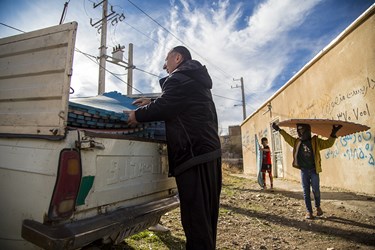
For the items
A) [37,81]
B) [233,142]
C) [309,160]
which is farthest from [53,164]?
[233,142]

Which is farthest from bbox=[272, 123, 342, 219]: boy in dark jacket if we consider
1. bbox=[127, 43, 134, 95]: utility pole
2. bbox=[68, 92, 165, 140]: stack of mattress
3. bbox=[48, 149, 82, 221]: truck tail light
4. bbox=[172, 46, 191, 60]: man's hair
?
bbox=[127, 43, 134, 95]: utility pole

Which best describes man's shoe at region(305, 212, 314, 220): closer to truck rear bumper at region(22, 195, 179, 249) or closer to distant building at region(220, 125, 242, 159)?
truck rear bumper at region(22, 195, 179, 249)

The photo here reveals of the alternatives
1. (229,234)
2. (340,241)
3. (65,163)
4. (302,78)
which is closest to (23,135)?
(65,163)

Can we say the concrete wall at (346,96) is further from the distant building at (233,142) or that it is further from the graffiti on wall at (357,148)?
the distant building at (233,142)

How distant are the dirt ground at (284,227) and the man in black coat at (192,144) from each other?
1320mm

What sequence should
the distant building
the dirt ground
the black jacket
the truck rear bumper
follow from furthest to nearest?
the distant building
the dirt ground
the black jacket
the truck rear bumper

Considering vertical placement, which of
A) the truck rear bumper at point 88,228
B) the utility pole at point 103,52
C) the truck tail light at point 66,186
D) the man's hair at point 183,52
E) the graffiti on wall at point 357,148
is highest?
the utility pole at point 103,52

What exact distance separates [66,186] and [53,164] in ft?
0.54

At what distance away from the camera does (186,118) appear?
206cm

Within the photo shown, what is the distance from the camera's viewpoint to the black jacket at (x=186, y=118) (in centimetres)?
197

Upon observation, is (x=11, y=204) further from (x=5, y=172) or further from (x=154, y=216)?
(x=154, y=216)

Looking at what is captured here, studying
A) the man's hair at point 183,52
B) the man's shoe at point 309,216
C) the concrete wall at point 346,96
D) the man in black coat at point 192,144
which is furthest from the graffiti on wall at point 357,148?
the man's hair at point 183,52

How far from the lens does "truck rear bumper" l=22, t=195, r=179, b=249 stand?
4.70 feet

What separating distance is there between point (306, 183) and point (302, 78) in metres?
5.19
